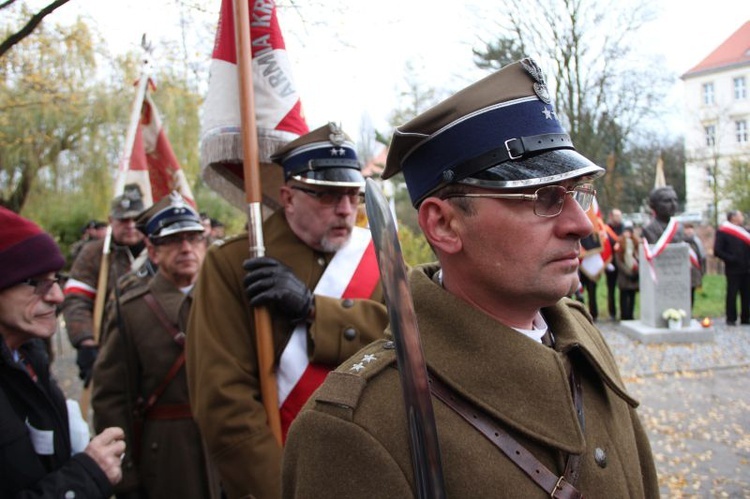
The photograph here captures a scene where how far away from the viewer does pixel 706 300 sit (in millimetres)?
15547

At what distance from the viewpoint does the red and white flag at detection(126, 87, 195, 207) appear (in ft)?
18.1

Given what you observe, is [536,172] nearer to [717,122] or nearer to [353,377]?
[353,377]

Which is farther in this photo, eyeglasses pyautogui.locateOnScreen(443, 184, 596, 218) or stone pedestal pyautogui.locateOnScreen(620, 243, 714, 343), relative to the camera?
stone pedestal pyautogui.locateOnScreen(620, 243, 714, 343)

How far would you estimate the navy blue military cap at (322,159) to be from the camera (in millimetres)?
2918

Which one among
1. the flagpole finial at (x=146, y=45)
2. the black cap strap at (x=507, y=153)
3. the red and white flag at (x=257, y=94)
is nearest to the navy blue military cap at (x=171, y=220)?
the red and white flag at (x=257, y=94)

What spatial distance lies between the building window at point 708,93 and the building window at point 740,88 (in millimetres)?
1220

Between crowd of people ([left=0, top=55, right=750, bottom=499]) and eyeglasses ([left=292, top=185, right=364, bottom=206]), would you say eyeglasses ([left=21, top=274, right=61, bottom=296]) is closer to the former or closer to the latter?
crowd of people ([left=0, top=55, right=750, bottom=499])

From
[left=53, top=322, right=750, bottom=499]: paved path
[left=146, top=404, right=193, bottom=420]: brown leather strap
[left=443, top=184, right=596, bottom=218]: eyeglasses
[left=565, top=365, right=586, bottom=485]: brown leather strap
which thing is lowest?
[left=53, top=322, right=750, bottom=499]: paved path

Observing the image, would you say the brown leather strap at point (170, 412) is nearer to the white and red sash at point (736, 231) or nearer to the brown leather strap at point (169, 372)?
the brown leather strap at point (169, 372)

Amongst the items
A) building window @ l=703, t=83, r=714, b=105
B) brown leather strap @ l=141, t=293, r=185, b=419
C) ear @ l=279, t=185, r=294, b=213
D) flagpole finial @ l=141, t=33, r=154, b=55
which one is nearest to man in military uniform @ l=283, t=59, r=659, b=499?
ear @ l=279, t=185, r=294, b=213

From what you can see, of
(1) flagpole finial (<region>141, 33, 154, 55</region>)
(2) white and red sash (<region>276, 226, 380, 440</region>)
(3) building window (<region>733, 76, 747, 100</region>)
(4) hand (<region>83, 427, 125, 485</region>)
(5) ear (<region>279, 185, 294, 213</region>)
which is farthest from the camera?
(3) building window (<region>733, 76, 747, 100</region>)

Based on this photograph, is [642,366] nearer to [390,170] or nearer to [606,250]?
[606,250]

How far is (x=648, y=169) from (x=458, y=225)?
3341 cm

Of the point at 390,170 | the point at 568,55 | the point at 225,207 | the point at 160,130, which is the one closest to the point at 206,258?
the point at 390,170
